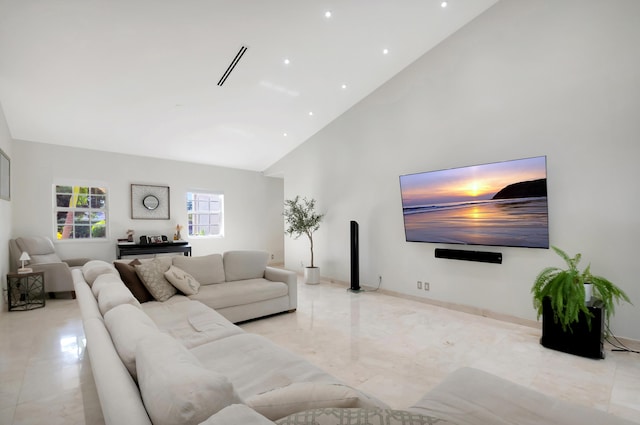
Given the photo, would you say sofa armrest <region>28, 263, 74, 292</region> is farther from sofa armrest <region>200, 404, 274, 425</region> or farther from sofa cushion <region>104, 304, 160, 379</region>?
sofa armrest <region>200, 404, 274, 425</region>

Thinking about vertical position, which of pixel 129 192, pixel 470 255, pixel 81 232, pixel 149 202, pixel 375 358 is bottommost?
pixel 375 358

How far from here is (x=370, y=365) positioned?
2625mm

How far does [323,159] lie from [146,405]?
220 inches

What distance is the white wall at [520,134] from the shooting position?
2988 mm

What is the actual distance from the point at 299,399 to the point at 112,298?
154 cm

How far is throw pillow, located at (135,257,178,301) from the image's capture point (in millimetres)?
3250

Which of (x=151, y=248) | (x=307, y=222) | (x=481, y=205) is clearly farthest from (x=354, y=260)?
(x=151, y=248)

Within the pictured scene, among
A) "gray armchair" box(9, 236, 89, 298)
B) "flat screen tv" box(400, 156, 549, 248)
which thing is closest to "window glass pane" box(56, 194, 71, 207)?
"gray armchair" box(9, 236, 89, 298)

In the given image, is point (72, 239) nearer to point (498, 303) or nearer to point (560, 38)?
point (498, 303)

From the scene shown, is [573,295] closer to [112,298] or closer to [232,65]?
[112,298]

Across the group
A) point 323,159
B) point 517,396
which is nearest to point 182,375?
point 517,396

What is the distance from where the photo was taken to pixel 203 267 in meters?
3.89

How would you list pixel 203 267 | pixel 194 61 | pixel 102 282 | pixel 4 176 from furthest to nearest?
1. pixel 4 176
2. pixel 203 267
3. pixel 194 61
4. pixel 102 282

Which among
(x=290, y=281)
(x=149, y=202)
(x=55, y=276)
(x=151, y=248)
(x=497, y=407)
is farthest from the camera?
(x=149, y=202)
